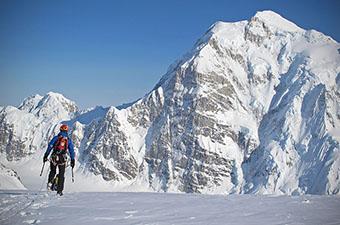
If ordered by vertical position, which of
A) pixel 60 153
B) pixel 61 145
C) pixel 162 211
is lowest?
pixel 162 211

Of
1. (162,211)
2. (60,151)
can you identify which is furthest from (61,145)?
(162,211)

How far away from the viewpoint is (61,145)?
21.3 m

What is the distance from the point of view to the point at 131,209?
15367mm

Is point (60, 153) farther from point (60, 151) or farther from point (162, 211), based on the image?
point (162, 211)

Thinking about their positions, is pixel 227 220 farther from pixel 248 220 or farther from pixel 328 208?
pixel 328 208

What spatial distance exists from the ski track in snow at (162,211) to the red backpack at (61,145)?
3323 millimetres

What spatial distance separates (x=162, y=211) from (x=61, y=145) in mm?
8348

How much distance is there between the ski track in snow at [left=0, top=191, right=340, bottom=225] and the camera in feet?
42.5

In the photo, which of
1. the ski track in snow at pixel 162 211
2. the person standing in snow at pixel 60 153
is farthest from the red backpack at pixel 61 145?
the ski track in snow at pixel 162 211

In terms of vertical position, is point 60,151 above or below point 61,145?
below

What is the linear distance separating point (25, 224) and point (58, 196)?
22.6 ft

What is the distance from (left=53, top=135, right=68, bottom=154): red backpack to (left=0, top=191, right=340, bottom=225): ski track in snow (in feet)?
10.9

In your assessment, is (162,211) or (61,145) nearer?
(162,211)

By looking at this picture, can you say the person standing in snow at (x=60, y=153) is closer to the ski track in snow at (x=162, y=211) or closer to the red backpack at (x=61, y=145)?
the red backpack at (x=61, y=145)
